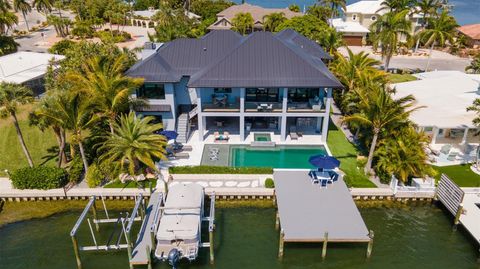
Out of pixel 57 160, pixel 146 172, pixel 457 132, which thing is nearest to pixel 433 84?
pixel 457 132

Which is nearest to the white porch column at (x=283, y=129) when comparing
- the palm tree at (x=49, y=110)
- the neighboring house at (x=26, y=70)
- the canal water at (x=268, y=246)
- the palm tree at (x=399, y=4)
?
the canal water at (x=268, y=246)

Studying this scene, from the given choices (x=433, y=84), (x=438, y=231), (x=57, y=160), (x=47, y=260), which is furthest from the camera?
(x=433, y=84)

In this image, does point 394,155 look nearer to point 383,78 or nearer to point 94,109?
point 383,78

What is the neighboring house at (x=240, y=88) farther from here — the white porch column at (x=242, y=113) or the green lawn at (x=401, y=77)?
the green lawn at (x=401, y=77)

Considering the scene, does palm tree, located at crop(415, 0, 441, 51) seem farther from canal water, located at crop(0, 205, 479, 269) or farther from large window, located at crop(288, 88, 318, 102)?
canal water, located at crop(0, 205, 479, 269)

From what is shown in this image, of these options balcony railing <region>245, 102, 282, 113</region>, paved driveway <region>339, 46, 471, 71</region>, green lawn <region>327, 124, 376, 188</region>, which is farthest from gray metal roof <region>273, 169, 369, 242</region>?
paved driveway <region>339, 46, 471, 71</region>

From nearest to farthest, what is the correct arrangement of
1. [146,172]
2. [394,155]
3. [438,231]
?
1. [438,231]
2. [394,155]
3. [146,172]

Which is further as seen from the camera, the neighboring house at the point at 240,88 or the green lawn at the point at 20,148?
the neighboring house at the point at 240,88

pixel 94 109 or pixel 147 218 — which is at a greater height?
pixel 94 109
